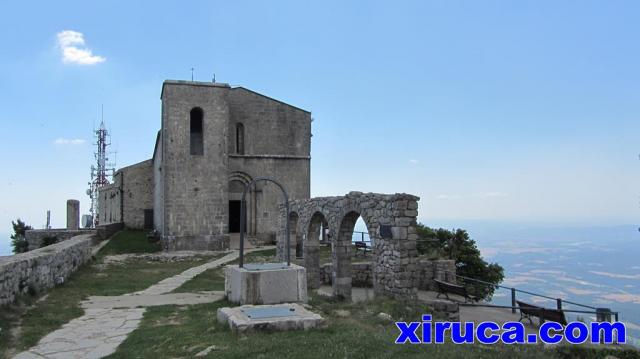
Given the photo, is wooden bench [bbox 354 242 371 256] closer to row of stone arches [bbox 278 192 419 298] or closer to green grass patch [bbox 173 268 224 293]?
row of stone arches [bbox 278 192 419 298]

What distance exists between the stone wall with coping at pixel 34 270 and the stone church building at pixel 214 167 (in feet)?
35.9

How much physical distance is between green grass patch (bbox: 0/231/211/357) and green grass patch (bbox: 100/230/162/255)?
0.10 meters

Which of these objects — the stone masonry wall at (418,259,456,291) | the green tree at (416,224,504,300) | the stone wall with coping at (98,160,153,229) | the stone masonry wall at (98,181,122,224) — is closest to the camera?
the stone masonry wall at (418,259,456,291)

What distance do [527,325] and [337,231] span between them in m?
5.66

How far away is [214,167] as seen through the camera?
27562 mm

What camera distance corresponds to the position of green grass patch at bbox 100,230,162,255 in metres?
24.8

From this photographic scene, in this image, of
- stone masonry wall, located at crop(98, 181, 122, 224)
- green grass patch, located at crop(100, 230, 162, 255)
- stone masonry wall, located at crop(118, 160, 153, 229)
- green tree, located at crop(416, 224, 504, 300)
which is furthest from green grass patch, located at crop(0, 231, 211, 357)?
green tree, located at crop(416, 224, 504, 300)

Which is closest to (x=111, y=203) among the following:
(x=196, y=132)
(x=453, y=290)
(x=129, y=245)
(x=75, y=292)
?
(x=196, y=132)

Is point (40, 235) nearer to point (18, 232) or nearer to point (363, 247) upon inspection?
point (18, 232)

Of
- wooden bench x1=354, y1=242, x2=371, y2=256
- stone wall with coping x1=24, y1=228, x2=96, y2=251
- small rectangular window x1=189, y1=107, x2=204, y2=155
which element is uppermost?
small rectangular window x1=189, y1=107, x2=204, y2=155

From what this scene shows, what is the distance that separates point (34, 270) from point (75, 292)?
1570mm

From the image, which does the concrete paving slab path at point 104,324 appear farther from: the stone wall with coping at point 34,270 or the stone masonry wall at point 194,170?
the stone masonry wall at point 194,170

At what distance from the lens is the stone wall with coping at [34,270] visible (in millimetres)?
9258

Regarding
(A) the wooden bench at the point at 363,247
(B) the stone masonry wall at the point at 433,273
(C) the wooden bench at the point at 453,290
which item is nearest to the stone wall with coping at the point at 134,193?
(A) the wooden bench at the point at 363,247
